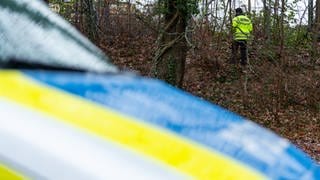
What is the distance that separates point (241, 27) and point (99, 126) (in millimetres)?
15951

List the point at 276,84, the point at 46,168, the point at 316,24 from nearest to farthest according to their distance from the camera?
the point at 46,168, the point at 276,84, the point at 316,24

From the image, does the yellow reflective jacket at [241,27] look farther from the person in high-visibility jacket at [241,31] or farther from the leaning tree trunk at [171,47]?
the leaning tree trunk at [171,47]

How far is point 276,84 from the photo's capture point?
52.3ft

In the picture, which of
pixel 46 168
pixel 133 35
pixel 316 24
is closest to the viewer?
pixel 46 168

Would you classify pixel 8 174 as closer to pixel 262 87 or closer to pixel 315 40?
pixel 262 87

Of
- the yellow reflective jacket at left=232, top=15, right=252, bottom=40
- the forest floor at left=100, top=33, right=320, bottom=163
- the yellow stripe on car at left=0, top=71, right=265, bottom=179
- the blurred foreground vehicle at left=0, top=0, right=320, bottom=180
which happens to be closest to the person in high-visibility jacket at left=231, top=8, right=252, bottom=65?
the yellow reflective jacket at left=232, top=15, right=252, bottom=40

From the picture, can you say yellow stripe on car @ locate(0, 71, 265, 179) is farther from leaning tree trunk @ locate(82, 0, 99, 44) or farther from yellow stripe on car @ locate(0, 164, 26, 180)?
leaning tree trunk @ locate(82, 0, 99, 44)

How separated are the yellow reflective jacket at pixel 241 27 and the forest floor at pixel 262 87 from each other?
0.53 metres

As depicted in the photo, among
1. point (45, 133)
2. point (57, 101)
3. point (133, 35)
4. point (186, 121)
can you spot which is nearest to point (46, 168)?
point (45, 133)

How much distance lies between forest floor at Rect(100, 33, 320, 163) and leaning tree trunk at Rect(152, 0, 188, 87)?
1.43 metres

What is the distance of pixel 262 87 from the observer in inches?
629

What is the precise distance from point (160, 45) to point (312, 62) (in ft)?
24.0

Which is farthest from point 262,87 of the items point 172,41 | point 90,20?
point 90,20

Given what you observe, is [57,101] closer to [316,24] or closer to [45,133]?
[45,133]
